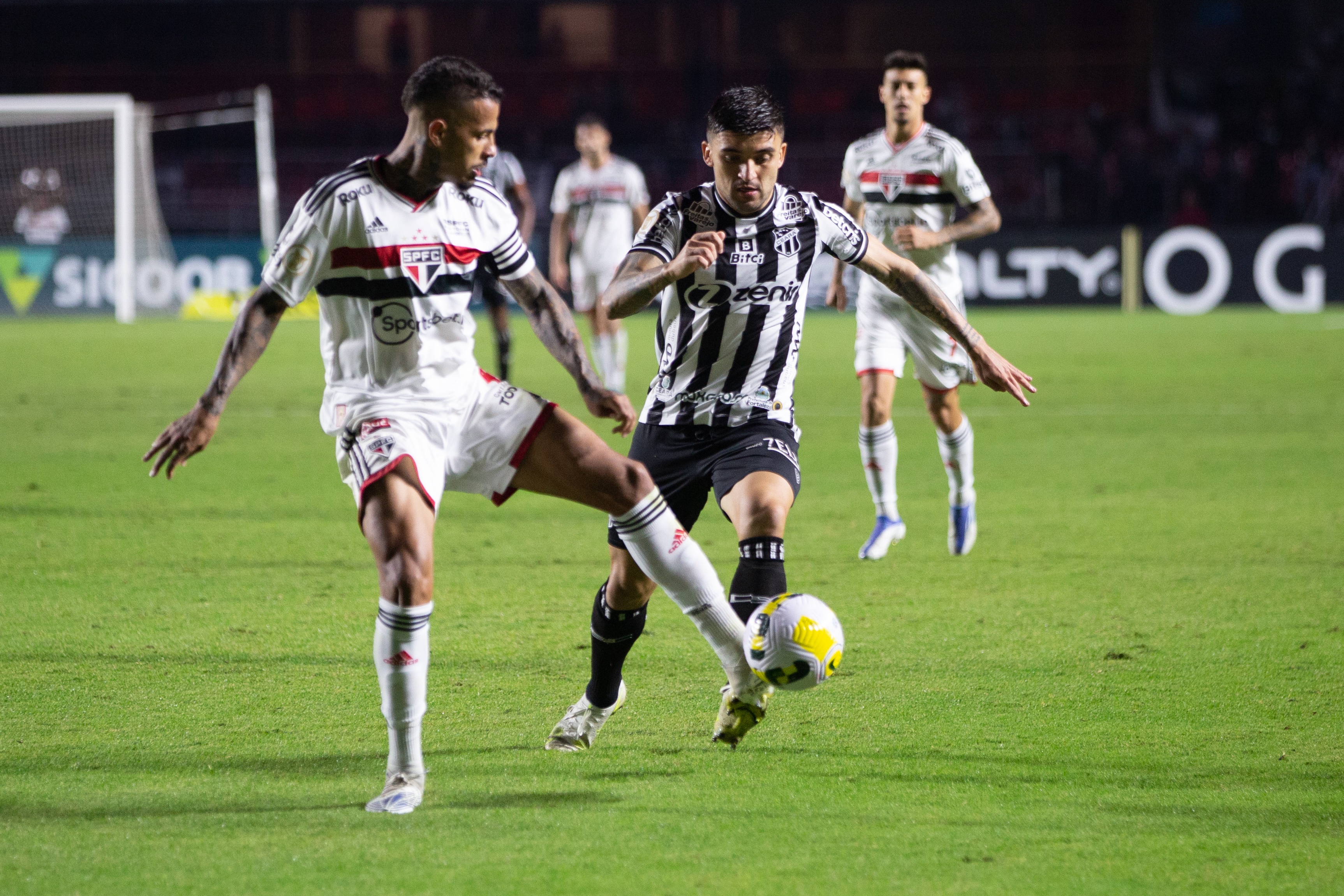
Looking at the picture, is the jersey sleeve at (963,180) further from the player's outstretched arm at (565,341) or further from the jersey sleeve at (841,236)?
the player's outstretched arm at (565,341)

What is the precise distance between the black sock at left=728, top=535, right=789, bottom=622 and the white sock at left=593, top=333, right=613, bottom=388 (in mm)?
8836

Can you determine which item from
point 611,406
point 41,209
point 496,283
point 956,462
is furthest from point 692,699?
point 41,209

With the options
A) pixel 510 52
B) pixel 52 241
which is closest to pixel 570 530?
pixel 52 241

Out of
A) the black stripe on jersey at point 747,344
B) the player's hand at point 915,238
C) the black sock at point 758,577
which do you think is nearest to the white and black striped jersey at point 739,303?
the black stripe on jersey at point 747,344

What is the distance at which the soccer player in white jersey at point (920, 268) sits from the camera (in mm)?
7328

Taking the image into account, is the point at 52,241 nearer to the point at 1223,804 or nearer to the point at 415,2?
the point at 415,2

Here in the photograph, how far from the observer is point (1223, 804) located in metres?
3.67

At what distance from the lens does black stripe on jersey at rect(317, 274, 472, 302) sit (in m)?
3.76

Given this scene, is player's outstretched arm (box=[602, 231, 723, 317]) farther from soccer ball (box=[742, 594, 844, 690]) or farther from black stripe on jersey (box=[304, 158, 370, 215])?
soccer ball (box=[742, 594, 844, 690])

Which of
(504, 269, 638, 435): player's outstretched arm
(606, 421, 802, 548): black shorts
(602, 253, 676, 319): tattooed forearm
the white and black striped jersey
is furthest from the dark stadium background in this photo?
(504, 269, 638, 435): player's outstretched arm

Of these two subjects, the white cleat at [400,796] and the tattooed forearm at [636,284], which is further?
the tattooed forearm at [636,284]

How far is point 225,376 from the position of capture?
376 cm

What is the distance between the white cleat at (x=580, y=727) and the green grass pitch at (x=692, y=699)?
0.06 m

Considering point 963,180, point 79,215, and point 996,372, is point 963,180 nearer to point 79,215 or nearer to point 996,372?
point 996,372
